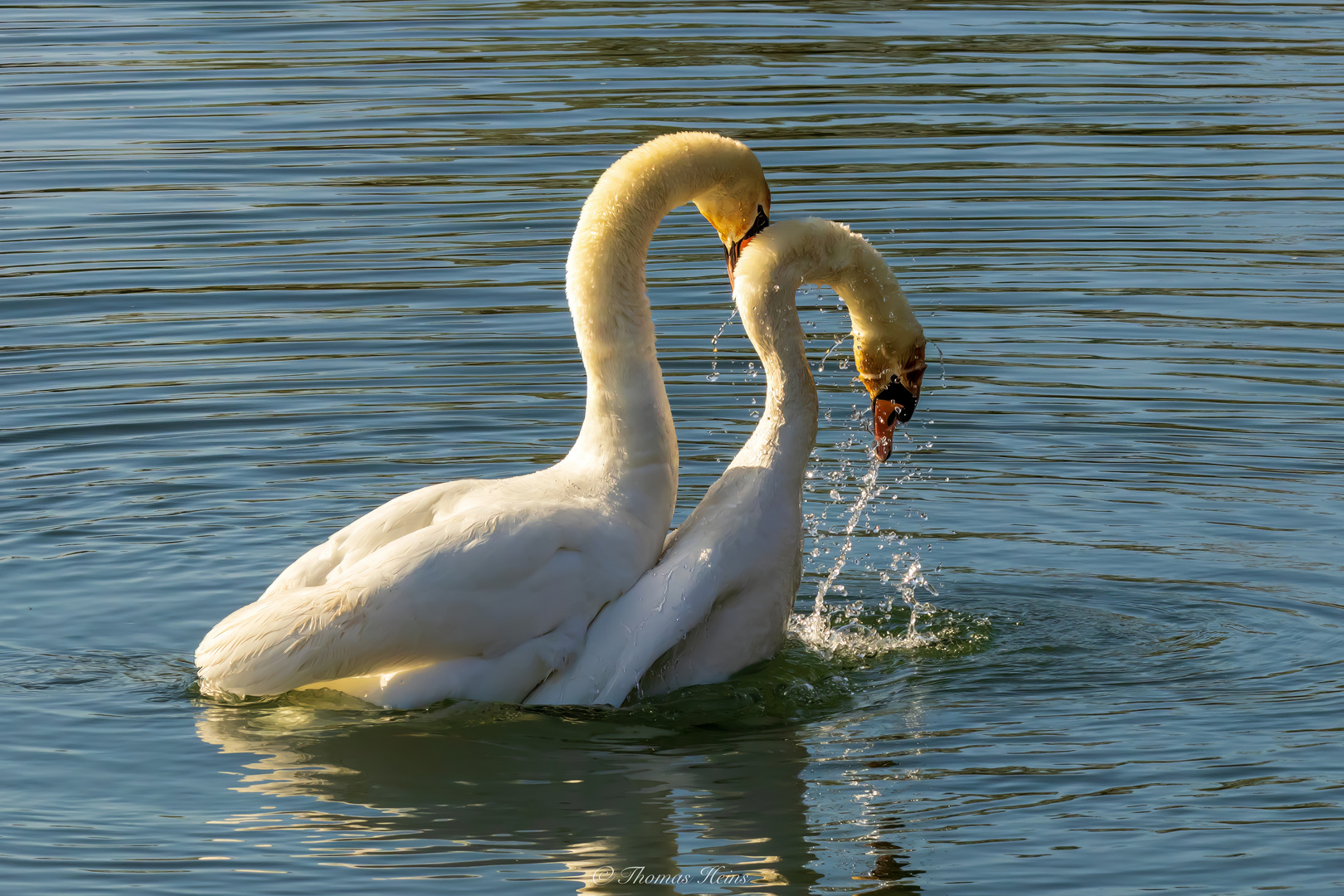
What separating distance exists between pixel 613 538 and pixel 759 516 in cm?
57

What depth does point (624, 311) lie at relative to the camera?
7180 mm

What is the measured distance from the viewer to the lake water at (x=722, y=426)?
6125mm

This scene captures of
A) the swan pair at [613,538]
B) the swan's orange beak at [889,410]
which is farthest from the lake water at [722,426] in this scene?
the swan's orange beak at [889,410]

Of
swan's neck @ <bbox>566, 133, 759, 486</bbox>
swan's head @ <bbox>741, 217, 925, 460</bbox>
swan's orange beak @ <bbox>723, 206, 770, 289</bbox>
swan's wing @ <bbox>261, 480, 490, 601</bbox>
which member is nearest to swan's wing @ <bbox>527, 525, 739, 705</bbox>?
swan's neck @ <bbox>566, 133, 759, 486</bbox>

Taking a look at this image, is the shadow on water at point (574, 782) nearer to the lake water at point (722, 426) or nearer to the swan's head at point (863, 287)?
the lake water at point (722, 426)

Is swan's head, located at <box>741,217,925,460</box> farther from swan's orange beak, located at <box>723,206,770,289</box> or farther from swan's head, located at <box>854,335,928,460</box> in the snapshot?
swan's orange beak, located at <box>723,206,770,289</box>

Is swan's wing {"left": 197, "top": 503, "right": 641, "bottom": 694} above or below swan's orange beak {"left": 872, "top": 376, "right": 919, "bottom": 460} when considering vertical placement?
below

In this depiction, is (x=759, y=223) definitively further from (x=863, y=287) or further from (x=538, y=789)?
(x=538, y=789)

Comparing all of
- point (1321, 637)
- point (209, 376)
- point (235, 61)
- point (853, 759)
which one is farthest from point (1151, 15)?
point (853, 759)

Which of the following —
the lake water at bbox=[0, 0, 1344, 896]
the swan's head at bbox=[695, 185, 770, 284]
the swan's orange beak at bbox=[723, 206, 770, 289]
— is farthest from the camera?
the swan's orange beak at bbox=[723, 206, 770, 289]

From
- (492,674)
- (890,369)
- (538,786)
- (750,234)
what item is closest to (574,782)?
(538,786)

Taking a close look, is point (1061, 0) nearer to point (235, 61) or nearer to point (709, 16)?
point (709, 16)

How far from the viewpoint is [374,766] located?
661 centimetres

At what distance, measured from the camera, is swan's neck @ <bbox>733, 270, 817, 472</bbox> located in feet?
24.0
